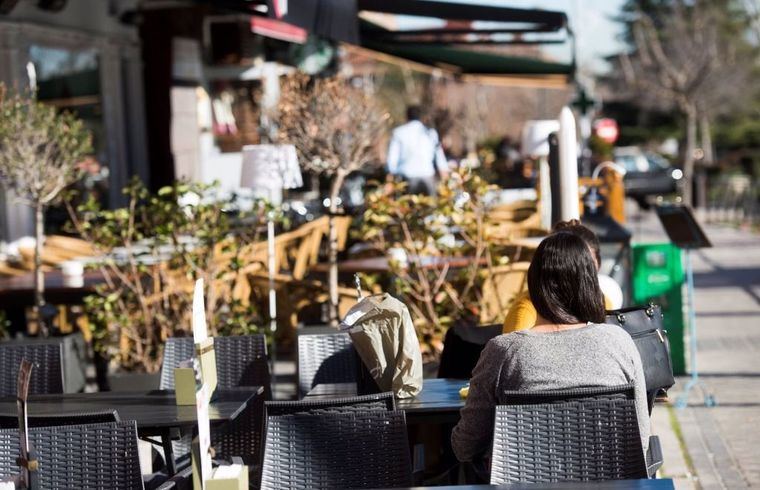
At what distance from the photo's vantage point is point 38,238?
7.84 metres

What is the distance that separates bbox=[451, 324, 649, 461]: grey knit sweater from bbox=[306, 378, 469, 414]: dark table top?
559 millimetres

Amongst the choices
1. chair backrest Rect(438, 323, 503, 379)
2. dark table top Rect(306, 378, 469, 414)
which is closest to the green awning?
chair backrest Rect(438, 323, 503, 379)

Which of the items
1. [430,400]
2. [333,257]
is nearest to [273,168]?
[333,257]

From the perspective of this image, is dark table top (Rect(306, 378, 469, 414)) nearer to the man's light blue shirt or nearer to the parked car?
the man's light blue shirt

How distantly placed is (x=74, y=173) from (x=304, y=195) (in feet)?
37.6

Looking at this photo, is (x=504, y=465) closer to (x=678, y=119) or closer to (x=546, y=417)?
(x=546, y=417)

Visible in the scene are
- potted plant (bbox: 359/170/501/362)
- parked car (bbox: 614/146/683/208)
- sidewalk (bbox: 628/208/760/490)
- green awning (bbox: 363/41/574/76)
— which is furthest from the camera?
parked car (bbox: 614/146/683/208)

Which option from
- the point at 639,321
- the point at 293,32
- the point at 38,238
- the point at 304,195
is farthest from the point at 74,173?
the point at 304,195

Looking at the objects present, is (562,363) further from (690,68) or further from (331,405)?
(690,68)

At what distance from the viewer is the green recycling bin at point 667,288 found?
911 centimetres

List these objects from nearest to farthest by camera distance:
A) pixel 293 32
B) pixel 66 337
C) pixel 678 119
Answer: pixel 66 337, pixel 293 32, pixel 678 119

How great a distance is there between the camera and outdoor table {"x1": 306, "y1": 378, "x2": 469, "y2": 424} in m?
4.86

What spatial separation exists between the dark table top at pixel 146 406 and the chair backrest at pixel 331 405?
0.66 m

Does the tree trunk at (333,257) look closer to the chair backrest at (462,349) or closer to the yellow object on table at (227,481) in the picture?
the chair backrest at (462,349)
